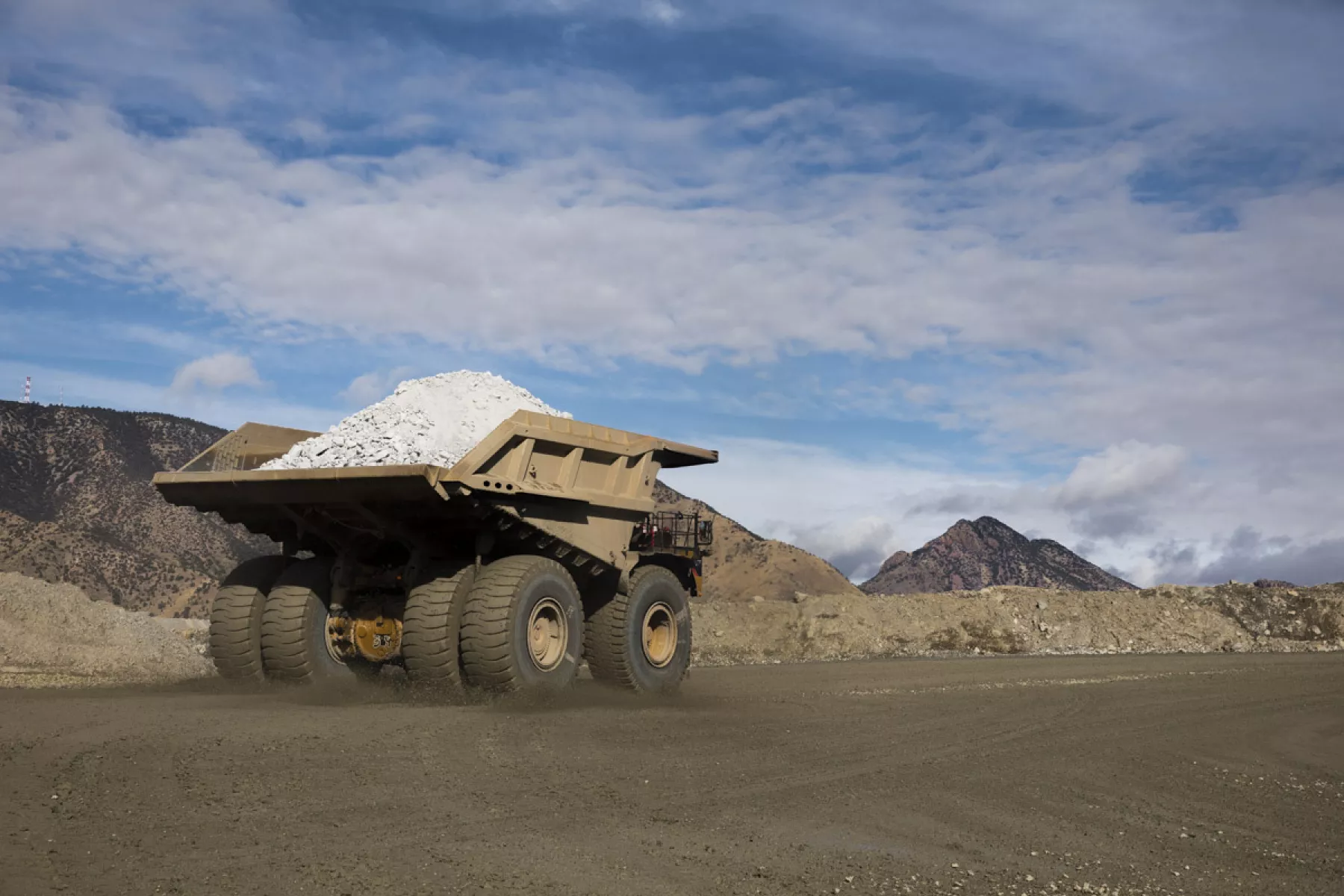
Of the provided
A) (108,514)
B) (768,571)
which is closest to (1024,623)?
(768,571)

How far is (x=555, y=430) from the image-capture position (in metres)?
11.4

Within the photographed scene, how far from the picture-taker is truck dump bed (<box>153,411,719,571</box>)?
10359 millimetres

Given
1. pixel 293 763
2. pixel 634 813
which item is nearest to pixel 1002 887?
pixel 634 813

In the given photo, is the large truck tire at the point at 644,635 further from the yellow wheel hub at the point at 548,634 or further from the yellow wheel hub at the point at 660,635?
the yellow wheel hub at the point at 548,634

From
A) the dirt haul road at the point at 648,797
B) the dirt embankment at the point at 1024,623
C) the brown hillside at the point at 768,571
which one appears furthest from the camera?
the brown hillside at the point at 768,571

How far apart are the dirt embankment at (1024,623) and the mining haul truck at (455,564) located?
10154mm

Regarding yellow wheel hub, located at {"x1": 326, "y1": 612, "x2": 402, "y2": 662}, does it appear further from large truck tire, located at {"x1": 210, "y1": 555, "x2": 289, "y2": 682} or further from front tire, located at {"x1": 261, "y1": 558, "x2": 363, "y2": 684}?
large truck tire, located at {"x1": 210, "y1": 555, "x2": 289, "y2": 682}

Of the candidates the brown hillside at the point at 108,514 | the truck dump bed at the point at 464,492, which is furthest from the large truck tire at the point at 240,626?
the brown hillside at the point at 108,514

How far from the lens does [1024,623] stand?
26469mm

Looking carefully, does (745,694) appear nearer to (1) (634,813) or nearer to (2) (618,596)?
(2) (618,596)

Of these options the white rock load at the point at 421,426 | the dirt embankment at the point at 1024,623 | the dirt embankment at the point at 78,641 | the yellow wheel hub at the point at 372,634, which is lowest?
the dirt embankment at the point at 78,641

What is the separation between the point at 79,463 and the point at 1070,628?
4604cm

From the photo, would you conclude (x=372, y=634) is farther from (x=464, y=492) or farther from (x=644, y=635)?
(x=644, y=635)

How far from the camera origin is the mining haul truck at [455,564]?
10547mm
